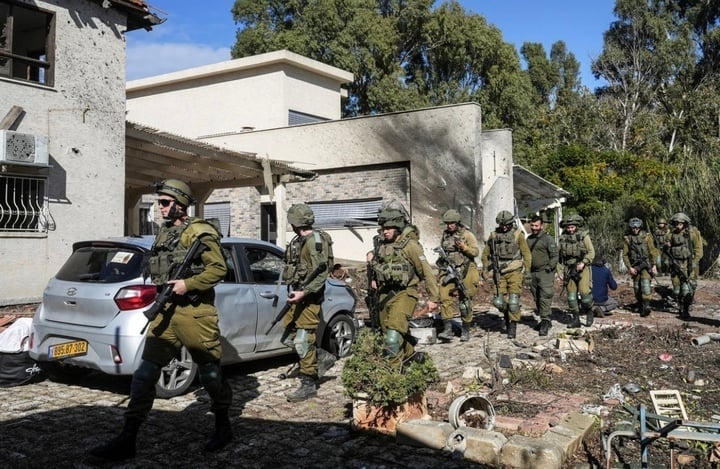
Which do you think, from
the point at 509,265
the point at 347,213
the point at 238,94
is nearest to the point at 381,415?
the point at 509,265

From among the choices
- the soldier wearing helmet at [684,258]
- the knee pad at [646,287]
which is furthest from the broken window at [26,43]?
the soldier wearing helmet at [684,258]

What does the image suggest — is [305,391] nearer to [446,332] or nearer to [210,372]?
[210,372]

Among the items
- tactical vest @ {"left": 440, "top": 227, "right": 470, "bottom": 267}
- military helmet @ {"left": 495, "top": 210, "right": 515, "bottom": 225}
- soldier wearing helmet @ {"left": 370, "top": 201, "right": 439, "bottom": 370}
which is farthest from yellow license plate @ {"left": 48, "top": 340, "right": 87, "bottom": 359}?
military helmet @ {"left": 495, "top": 210, "right": 515, "bottom": 225}

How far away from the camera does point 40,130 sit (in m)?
9.70

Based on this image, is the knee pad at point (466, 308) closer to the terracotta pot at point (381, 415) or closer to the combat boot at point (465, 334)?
the combat boot at point (465, 334)

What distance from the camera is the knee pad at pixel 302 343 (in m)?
5.95

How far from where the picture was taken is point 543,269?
989 centimetres

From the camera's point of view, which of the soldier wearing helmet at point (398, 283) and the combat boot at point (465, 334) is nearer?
the soldier wearing helmet at point (398, 283)

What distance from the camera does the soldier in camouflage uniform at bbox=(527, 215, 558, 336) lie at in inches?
386

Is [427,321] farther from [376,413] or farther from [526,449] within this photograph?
[526,449]

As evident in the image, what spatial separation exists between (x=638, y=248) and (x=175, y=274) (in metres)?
10.0

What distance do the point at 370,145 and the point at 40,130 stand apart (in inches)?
384

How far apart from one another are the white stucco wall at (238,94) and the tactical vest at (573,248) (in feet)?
41.5

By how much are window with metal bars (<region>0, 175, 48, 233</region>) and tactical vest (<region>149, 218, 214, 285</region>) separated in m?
5.95
